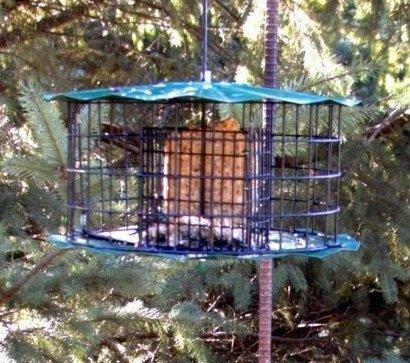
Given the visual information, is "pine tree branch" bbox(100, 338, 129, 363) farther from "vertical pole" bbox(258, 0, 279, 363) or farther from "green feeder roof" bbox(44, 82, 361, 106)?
"green feeder roof" bbox(44, 82, 361, 106)

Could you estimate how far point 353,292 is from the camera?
4895mm

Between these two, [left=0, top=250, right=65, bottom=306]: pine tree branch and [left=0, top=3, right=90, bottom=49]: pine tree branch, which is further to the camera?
[left=0, top=3, right=90, bottom=49]: pine tree branch

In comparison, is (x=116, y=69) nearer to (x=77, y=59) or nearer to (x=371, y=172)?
(x=77, y=59)

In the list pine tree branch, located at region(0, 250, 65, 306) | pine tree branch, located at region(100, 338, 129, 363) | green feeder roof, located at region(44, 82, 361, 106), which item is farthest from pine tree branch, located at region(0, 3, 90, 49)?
green feeder roof, located at region(44, 82, 361, 106)

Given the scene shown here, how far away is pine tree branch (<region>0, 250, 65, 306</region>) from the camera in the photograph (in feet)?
7.88

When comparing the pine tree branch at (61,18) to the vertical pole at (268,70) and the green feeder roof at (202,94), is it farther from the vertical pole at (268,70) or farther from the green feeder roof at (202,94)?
the green feeder roof at (202,94)

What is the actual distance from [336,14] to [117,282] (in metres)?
2.21

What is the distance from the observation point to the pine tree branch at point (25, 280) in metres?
2.40

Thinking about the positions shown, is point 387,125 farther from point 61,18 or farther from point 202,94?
point 202,94

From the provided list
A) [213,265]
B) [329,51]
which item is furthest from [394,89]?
[213,265]

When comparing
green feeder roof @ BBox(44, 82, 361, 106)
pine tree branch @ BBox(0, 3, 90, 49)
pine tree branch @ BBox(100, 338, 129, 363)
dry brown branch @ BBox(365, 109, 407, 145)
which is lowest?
pine tree branch @ BBox(100, 338, 129, 363)

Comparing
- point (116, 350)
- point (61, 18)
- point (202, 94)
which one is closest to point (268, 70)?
point (202, 94)

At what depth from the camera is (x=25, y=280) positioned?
2.41 meters

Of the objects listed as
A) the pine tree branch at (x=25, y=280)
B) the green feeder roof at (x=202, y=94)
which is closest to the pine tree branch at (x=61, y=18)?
the pine tree branch at (x=25, y=280)
